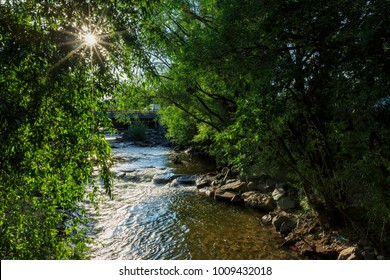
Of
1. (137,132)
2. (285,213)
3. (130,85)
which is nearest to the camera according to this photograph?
(130,85)

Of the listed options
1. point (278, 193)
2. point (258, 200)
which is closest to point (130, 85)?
point (278, 193)

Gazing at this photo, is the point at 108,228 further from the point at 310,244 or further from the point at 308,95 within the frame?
the point at 308,95

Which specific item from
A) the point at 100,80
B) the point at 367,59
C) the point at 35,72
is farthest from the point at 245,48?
the point at 35,72

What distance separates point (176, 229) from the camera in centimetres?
1041

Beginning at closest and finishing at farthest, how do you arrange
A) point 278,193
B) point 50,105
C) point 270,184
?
point 50,105 → point 278,193 → point 270,184

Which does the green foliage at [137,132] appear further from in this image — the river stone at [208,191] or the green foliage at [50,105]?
the green foliage at [50,105]

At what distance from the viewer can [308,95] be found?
7.09 meters

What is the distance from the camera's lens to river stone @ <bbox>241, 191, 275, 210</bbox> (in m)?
12.0

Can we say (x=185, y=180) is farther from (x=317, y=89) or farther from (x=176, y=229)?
(x=317, y=89)

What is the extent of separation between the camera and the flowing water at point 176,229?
8.56 meters

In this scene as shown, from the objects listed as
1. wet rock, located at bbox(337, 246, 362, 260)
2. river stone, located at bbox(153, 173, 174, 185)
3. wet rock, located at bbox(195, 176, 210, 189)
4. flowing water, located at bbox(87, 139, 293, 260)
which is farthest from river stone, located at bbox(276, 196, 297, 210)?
river stone, located at bbox(153, 173, 174, 185)

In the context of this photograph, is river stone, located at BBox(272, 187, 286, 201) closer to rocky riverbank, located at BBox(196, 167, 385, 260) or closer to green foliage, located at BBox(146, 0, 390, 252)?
rocky riverbank, located at BBox(196, 167, 385, 260)

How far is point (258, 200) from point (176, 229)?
173 inches

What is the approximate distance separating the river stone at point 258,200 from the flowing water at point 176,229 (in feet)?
1.60
